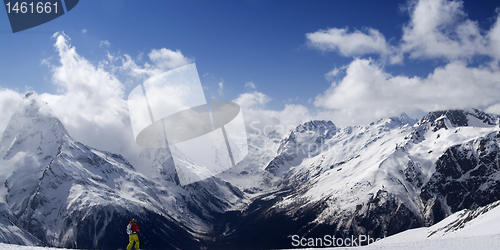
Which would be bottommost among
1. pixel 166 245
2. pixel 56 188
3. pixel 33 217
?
pixel 166 245

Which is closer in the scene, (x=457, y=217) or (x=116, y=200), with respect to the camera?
(x=457, y=217)

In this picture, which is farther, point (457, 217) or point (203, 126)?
point (457, 217)

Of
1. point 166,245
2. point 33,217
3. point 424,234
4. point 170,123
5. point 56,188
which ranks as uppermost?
point 56,188

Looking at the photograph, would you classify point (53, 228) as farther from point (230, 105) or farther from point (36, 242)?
point (230, 105)

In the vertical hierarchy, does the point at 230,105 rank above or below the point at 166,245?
above

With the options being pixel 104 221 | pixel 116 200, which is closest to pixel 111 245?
pixel 104 221

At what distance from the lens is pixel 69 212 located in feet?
591

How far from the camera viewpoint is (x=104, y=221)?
596 feet

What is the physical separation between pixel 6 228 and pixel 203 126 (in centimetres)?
16620

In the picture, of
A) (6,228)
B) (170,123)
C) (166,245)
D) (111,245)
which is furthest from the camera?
(166,245)

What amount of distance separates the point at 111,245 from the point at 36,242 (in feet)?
141

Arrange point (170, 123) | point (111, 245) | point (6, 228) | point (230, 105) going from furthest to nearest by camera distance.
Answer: point (111, 245) → point (6, 228) → point (170, 123) → point (230, 105)

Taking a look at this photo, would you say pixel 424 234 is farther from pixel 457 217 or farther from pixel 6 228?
pixel 6 228

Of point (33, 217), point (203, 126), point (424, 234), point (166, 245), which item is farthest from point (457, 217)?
point (33, 217)
